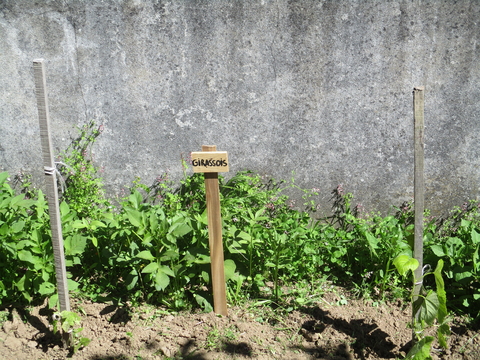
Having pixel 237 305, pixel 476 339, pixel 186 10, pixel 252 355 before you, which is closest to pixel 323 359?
pixel 252 355

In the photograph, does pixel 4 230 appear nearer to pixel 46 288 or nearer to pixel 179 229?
pixel 46 288

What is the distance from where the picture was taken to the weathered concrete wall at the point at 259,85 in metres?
3.67

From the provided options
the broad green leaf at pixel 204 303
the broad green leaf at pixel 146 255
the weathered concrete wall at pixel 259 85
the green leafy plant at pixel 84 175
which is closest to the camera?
the broad green leaf at pixel 146 255

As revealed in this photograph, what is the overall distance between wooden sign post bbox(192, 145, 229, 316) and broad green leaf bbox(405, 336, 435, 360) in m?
1.22

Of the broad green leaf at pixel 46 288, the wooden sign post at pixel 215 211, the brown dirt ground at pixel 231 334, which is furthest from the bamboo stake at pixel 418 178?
the broad green leaf at pixel 46 288

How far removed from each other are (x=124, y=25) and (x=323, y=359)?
281 cm

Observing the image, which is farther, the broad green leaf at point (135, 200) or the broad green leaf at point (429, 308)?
the broad green leaf at point (135, 200)

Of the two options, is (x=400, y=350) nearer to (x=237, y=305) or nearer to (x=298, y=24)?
(x=237, y=305)

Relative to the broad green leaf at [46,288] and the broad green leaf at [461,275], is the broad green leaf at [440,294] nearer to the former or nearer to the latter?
the broad green leaf at [461,275]

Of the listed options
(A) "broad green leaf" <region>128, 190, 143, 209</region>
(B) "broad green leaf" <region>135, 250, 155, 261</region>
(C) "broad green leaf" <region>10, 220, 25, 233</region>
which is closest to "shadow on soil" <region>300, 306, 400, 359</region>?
(B) "broad green leaf" <region>135, 250, 155, 261</region>

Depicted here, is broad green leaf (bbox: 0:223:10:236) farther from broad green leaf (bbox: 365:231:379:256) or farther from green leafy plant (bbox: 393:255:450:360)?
broad green leaf (bbox: 365:231:379:256)

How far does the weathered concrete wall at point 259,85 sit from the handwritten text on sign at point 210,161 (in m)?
1.04

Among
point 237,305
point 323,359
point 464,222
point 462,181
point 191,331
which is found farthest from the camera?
point 462,181

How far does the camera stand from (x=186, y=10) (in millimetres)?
3648
